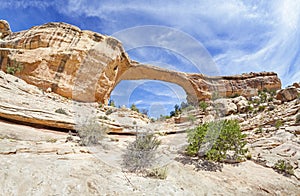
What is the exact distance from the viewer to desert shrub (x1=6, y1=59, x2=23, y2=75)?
42.9 ft

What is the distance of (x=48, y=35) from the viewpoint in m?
15.6

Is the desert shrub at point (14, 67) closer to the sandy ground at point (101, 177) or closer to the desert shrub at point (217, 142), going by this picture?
the sandy ground at point (101, 177)

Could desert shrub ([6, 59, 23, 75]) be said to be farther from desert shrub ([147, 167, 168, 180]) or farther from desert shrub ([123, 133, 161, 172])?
desert shrub ([147, 167, 168, 180])

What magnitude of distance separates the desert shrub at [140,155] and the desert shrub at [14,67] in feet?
42.4

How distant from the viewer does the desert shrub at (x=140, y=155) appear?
4488mm

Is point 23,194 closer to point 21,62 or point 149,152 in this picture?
point 149,152

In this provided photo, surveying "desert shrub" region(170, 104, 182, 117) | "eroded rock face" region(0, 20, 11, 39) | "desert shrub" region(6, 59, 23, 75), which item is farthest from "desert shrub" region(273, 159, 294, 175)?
"eroded rock face" region(0, 20, 11, 39)

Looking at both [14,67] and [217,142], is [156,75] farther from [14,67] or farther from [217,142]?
[217,142]

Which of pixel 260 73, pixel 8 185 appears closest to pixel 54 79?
pixel 8 185

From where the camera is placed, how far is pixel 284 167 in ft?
18.4

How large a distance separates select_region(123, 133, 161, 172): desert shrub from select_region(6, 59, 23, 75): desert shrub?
12931 mm

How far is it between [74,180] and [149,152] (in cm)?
243

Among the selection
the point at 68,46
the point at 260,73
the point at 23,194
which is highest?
the point at 260,73

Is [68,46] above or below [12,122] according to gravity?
above
